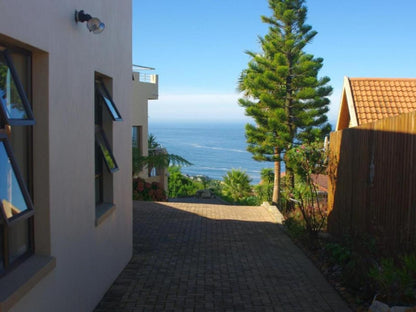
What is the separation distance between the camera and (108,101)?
6.53 m

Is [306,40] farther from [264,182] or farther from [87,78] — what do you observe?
[87,78]

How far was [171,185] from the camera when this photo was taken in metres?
33.2

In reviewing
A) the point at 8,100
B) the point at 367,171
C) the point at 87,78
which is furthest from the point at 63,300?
the point at 367,171

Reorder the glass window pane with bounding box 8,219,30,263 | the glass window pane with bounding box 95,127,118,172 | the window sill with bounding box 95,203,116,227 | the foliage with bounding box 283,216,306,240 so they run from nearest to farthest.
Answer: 1. the glass window pane with bounding box 8,219,30,263
2. the window sill with bounding box 95,203,116,227
3. the glass window pane with bounding box 95,127,118,172
4. the foliage with bounding box 283,216,306,240

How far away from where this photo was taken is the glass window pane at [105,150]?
20.7ft

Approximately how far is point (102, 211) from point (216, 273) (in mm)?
2035

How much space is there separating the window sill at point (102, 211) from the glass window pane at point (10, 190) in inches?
89.0

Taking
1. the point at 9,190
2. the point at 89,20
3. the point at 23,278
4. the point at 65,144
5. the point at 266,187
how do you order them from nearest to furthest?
1. the point at 9,190
2. the point at 23,278
3. the point at 65,144
4. the point at 89,20
5. the point at 266,187

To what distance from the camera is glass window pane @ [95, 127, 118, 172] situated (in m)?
6.32

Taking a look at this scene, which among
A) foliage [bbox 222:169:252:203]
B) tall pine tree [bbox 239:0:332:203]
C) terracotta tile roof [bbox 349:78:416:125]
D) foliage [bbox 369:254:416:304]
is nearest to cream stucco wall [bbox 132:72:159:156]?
tall pine tree [bbox 239:0:332:203]

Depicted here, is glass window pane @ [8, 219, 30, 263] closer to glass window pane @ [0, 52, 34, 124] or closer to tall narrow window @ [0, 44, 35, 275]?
tall narrow window @ [0, 44, 35, 275]

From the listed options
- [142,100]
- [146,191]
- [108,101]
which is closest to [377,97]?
[146,191]

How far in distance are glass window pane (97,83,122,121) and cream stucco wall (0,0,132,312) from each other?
212 millimetres

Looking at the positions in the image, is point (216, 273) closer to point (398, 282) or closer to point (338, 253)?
point (338, 253)
